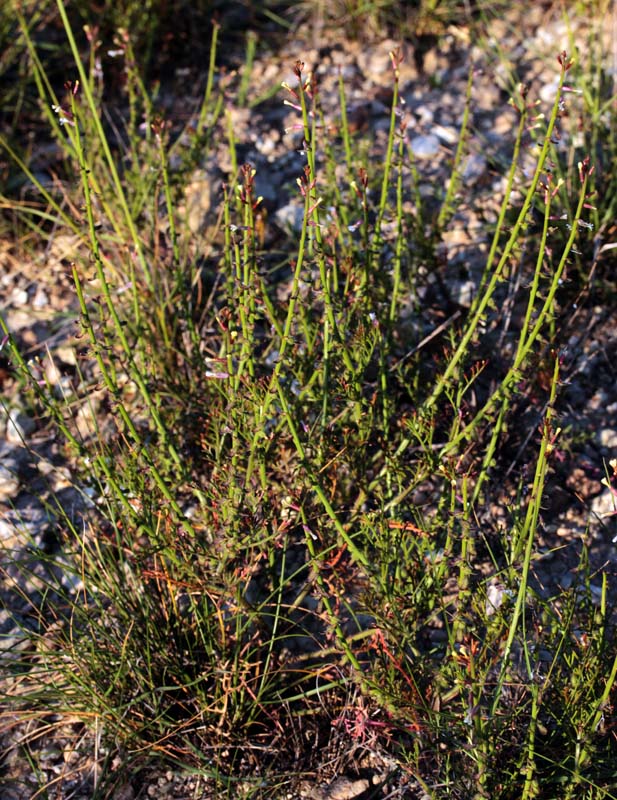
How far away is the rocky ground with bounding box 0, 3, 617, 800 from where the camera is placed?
2.31 metres

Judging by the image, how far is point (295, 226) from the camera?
10.9 feet

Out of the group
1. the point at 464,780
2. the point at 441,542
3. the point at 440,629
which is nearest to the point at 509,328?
the point at 441,542

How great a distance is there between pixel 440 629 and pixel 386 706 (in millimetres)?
417

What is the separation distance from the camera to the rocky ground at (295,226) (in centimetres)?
231

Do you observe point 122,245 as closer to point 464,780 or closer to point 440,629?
point 440,629

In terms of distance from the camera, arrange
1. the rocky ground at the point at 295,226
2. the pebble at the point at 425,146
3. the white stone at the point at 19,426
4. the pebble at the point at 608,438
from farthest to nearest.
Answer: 1. the pebble at the point at 425,146
2. the white stone at the point at 19,426
3. the pebble at the point at 608,438
4. the rocky ground at the point at 295,226

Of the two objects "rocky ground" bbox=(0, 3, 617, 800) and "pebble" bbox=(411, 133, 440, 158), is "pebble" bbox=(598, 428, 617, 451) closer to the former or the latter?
"rocky ground" bbox=(0, 3, 617, 800)

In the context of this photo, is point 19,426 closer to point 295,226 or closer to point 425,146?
point 295,226

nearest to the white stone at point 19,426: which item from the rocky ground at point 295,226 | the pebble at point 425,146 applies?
the rocky ground at point 295,226

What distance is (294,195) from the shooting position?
354 centimetres

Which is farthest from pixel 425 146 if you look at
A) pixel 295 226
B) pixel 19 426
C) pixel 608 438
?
pixel 19 426

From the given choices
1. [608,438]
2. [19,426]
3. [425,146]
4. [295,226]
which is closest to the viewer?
[608,438]

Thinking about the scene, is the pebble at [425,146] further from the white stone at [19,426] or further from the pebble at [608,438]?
the white stone at [19,426]

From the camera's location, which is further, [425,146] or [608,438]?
[425,146]
